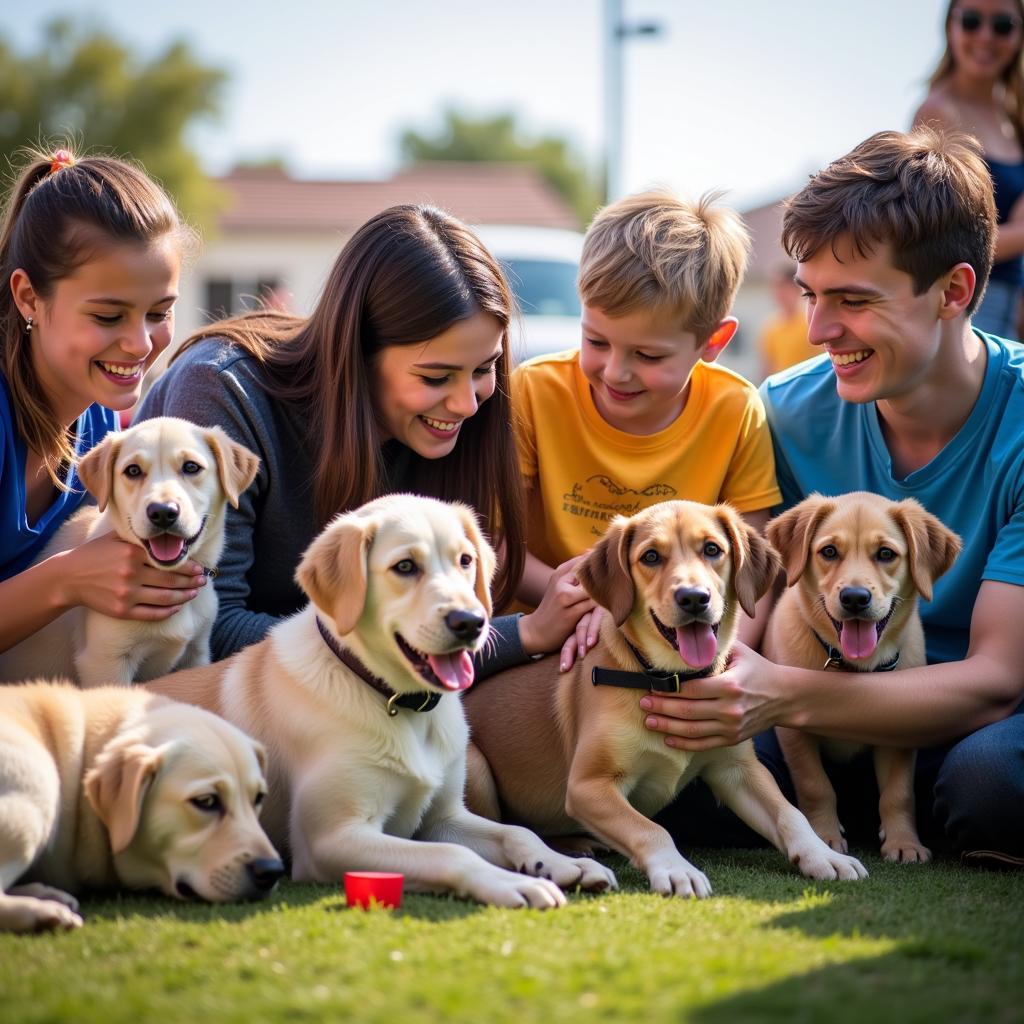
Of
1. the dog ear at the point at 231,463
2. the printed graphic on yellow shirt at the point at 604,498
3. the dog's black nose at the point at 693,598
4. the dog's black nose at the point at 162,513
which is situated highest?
the dog ear at the point at 231,463

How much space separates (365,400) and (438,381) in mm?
285

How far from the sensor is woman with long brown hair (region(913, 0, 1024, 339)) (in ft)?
21.9

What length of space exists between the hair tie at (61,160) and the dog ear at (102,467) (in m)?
1.23

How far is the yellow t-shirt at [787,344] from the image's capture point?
14352mm

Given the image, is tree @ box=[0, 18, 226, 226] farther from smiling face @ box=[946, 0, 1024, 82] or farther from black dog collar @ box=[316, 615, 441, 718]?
black dog collar @ box=[316, 615, 441, 718]

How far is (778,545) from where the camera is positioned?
4.69 m

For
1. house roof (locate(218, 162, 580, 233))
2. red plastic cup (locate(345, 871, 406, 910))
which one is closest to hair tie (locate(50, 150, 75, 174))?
red plastic cup (locate(345, 871, 406, 910))

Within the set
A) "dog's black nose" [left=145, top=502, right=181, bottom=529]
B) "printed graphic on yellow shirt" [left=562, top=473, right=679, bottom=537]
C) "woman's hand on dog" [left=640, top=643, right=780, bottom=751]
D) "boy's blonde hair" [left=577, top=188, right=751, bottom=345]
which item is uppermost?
"boy's blonde hair" [left=577, top=188, right=751, bottom=345]

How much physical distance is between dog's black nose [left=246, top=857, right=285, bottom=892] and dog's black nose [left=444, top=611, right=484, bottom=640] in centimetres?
79

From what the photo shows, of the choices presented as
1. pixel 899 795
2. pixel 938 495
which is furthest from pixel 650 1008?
pixel 938 495

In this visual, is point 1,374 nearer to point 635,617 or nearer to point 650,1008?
point 635,617

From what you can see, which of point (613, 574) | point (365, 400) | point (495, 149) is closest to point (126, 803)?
point (613, 574)

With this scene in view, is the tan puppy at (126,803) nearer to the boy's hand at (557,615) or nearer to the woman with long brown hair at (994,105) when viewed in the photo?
the boy's hand at (557,615)

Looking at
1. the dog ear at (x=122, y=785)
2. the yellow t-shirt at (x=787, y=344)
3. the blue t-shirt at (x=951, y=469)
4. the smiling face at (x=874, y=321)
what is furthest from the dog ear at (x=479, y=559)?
the yellow t-shirt at (x=787, y=344)
